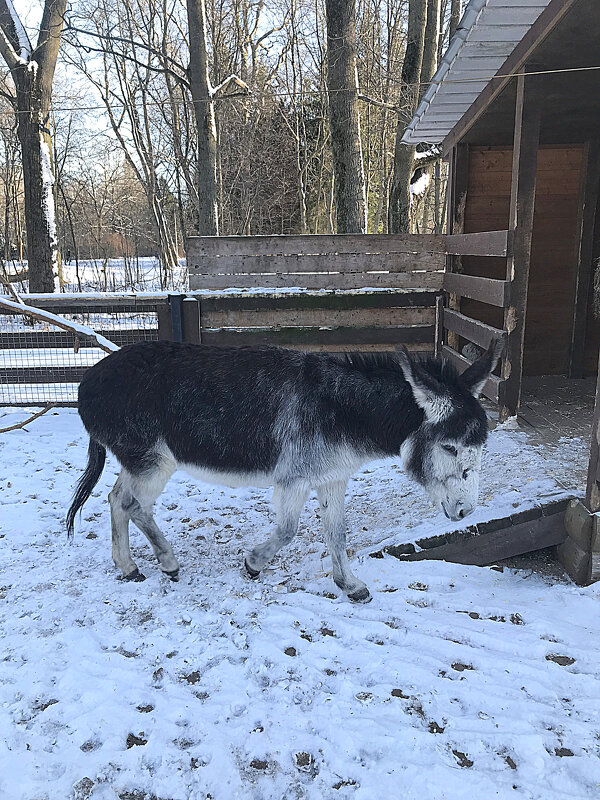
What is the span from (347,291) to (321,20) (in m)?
17.7

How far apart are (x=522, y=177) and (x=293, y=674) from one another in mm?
4787

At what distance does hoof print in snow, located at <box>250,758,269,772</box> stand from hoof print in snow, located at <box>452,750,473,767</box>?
0.77 m

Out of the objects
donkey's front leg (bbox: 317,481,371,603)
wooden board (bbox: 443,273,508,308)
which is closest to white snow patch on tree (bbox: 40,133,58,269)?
wooden board (bbox: 443,273,508,308)

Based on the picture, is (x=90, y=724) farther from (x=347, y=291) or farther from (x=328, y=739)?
(x=347, y=291)

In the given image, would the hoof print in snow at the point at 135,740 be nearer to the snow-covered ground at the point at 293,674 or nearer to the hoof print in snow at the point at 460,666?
the snow-covered ground at the point at 293,674

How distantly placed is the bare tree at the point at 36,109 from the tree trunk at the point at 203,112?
271 cm

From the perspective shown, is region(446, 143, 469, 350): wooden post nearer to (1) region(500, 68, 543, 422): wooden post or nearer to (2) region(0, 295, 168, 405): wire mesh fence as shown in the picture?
(1) region(500, 68, 543, 422): wooden post

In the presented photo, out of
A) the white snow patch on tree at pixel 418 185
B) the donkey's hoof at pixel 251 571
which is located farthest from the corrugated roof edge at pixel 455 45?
the white snow patch on tree at pixel 418 185

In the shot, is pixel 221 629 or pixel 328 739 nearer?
pixel 328 739

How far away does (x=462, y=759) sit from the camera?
2.35 m

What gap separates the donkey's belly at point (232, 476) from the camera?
146 inches

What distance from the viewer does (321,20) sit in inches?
830

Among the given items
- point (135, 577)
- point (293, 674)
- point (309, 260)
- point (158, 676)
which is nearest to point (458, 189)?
point (309, 260)

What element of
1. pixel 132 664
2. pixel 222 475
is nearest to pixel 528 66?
pixel 222 475
